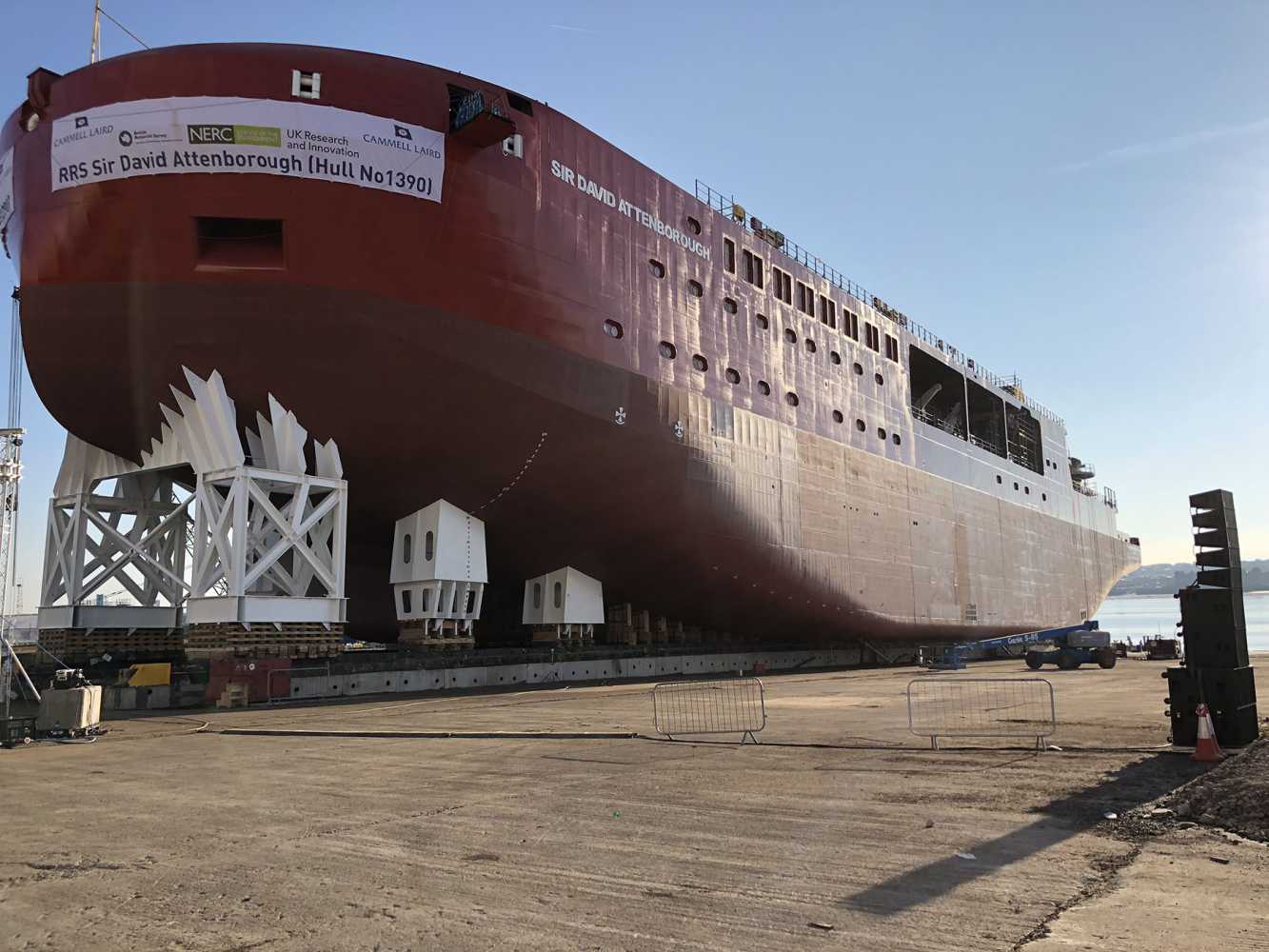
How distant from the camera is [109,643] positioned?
2542 cm

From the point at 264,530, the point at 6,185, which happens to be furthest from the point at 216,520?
the point at 6,185

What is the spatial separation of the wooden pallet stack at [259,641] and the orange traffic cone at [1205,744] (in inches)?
694

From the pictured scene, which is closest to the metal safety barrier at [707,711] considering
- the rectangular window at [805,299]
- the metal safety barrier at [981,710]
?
the metal safety barrier at [981,710]

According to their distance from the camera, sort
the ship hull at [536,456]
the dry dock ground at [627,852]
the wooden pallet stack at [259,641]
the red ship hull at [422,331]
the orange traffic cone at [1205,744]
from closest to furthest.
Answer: the dry dock ground at [627,852] → the orange traffic cone at [1205,744] → the red ship hull at [422,331] → the ship hull at [536,456] → the wooden pallet stack at [259,641]

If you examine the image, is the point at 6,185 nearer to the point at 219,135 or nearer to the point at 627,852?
the point at 219,135

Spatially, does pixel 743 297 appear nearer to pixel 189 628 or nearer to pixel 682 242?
pixel 682 242

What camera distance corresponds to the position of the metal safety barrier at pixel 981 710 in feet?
39.8

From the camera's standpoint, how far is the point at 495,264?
806 inches

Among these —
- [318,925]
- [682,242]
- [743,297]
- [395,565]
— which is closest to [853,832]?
[318,925]

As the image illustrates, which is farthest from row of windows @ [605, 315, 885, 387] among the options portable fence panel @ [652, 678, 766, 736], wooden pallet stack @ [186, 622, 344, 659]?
wooden pallet stack @ [186, 622, 344, 659]

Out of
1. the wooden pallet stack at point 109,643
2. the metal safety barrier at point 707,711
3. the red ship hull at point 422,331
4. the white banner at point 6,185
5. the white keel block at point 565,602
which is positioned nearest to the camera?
the metal safety barrier at point 707,711

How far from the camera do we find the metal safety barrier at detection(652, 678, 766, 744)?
1334 centimetres

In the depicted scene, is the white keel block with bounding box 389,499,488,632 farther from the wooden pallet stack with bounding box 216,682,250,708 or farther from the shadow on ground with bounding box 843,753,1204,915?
the shadow on ground with bounding box 843,753,1204,915

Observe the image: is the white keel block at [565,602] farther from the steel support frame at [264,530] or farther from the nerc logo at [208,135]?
the nerc logo at [208,135]
